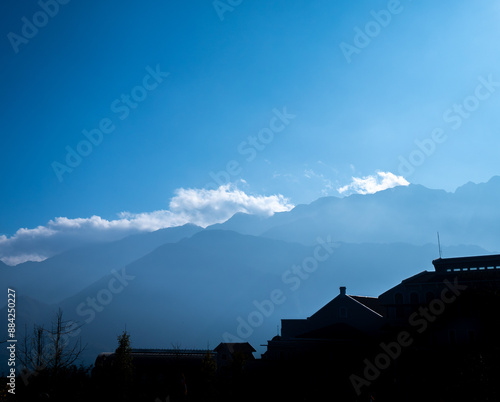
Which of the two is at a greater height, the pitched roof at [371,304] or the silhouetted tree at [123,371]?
the pitched roof at [371,304]

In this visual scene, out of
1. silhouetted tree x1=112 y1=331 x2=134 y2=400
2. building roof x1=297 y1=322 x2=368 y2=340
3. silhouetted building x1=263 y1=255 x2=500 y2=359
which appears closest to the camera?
silhouetted tree x1=112 y1=331 x2=134 y2=400

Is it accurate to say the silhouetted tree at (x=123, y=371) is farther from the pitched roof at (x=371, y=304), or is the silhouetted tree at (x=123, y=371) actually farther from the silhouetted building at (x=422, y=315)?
the pitched roof at (x=371, y=304)

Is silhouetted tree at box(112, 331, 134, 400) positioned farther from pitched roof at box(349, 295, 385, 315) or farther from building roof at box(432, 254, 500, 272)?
building roof at box(432, 254, 500, 272)

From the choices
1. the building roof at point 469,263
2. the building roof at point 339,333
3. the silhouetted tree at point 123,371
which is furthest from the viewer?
the building roof at point 469,263

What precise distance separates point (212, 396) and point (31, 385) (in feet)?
43.6

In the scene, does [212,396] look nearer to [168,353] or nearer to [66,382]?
[66,382]

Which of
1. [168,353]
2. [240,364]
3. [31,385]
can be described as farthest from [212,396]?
[168,353]

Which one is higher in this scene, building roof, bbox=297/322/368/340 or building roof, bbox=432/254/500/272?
building roof, bbox=432/254/500/272

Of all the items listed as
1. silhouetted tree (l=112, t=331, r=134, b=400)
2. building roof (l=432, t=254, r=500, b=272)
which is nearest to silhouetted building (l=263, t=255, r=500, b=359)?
building roof (l=432, t=254, r=500, b=272)

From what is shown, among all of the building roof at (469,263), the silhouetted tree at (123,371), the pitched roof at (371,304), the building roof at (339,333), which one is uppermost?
the building roof at (469,263)

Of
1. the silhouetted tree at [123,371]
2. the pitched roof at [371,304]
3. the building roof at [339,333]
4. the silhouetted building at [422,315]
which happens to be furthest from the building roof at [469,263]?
the silhouetted tree at [123,371]

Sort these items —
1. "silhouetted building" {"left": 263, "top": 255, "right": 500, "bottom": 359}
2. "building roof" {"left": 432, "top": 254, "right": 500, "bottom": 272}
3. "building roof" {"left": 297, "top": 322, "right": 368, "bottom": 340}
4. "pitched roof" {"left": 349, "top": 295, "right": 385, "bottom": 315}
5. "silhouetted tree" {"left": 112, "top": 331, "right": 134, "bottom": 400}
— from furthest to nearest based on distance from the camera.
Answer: "pitched roof" {"left": 349, "top": 295, "right": 385, "bottom": 315} → "building roof" {"left": 432, "top": 254, "right": 500, "bottom": 272} → "building roof" {"left": 297, "top": 322, "right": 368, "bottom": 340} → "silhouetted building" {"left": 263, "top": 255, "right": 500, "bottom": 359} → "silhouetted tree" {"left": 112, "top": 331, "right": 134, "bottom": 400}

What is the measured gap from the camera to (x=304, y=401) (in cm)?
3347

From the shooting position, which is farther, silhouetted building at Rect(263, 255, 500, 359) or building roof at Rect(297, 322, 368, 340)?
building roof at Rect(297, 322, 368, 340)
